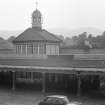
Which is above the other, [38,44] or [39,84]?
[38,44]

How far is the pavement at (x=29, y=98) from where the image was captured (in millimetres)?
22453

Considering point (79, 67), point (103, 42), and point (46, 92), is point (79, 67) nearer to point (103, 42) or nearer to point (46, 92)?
point (46, 92)

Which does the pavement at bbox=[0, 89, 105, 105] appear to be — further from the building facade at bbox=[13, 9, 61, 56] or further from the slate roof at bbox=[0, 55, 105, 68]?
the building facade at bbox=[13, 9, 61, 56]

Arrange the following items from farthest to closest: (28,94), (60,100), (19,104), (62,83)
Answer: (62,83), (28,94), (19,104), (60,100)

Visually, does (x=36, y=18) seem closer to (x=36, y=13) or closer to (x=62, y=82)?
(x=36, y=13)

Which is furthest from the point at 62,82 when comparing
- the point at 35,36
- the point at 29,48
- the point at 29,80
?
the point at 35,36

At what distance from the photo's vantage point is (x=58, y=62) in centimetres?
2700

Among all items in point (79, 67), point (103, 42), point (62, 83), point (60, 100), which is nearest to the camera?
point (60, 100)

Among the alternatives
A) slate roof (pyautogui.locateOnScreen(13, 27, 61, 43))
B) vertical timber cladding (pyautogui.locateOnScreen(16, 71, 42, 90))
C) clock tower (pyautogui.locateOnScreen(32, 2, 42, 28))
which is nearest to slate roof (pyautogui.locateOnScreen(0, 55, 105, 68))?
vertical timber cladding (pyautogui.locateOnScreen(16, 71, 42, 90))

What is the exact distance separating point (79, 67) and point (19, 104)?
6773 millimetres

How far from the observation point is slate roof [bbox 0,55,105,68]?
2509cm

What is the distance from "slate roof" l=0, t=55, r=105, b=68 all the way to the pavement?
9.78 feet

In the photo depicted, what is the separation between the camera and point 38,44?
128ft

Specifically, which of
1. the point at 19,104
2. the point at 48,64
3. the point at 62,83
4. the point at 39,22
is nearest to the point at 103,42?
the point at 39,22
